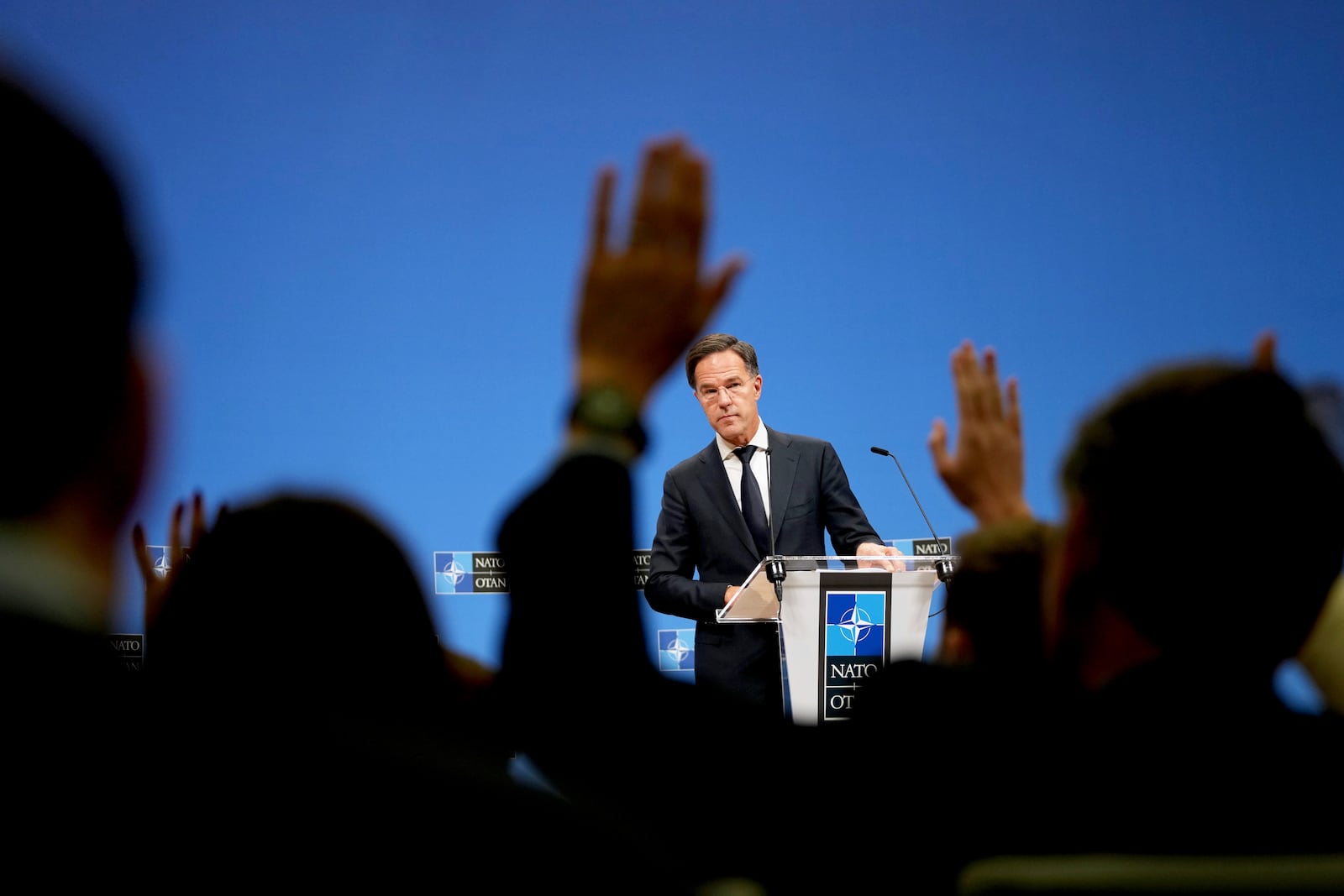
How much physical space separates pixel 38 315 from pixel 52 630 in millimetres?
132

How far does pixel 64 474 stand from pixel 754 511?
9.04ft

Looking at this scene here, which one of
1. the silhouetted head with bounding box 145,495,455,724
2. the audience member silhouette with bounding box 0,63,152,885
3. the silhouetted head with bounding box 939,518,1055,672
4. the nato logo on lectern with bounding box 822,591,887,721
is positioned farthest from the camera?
the nato logo on lectern with bounding box 822,591,887,721

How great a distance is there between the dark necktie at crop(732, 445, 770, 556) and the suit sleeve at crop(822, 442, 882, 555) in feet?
0.67

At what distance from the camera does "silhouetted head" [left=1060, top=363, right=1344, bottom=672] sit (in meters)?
0.76

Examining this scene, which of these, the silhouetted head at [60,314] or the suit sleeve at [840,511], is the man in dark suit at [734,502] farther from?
the silhouetted head at [60,314]

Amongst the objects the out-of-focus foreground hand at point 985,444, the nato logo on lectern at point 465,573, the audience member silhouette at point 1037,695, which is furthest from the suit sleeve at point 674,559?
the audience member silhouette at point 1037,695

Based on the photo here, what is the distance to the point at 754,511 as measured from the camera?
311cm

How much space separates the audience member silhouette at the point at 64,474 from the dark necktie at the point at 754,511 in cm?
270

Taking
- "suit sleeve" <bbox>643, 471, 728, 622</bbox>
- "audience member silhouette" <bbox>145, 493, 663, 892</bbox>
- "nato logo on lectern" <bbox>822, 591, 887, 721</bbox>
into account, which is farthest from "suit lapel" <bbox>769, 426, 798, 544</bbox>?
"audience member silhouette" <bbox>145, 493, 663, 892</bbox>

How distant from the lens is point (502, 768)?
Answer: 42 centimetres

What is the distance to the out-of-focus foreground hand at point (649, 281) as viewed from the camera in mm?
676

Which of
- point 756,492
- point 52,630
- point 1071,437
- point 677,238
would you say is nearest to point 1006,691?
point 1071,437

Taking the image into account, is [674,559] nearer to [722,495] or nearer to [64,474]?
[722,495]

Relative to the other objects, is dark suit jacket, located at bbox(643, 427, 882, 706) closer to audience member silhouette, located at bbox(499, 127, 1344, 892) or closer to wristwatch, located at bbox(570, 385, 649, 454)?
audience member silhouette, located at bbox(499, 127, 1344, 892)
